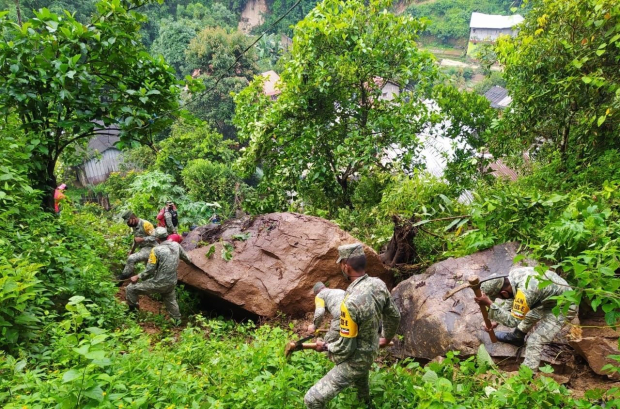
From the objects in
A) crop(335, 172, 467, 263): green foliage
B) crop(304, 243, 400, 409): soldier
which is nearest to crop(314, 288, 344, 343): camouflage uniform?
crop(304, 243, 400, 409): soldier

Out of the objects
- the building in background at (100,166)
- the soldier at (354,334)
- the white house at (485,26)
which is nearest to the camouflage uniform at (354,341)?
the soldier at (354,334)

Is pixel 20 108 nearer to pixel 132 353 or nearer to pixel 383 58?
pixel 132 353

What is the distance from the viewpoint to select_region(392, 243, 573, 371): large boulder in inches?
177

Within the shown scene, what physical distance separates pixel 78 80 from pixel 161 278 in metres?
2.97

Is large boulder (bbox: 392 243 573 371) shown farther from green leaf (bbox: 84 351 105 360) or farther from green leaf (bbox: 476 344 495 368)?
green leaf (bbox: 84 351 105 360)

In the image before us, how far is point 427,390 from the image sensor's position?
2945 mm

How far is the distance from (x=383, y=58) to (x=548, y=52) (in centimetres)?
310

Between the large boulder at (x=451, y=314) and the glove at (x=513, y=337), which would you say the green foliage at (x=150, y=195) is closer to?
the large boulder at (x=451, y=314)

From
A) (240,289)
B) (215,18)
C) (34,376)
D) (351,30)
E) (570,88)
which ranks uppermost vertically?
(215,18)

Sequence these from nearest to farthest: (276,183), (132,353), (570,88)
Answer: (132,353) → (570,88) → (276,183)

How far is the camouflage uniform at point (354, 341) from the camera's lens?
349 cm

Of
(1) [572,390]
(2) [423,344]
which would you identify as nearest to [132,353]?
(2) [423,344]

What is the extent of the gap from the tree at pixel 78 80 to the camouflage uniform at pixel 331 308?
344 cm

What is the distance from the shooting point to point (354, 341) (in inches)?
139
